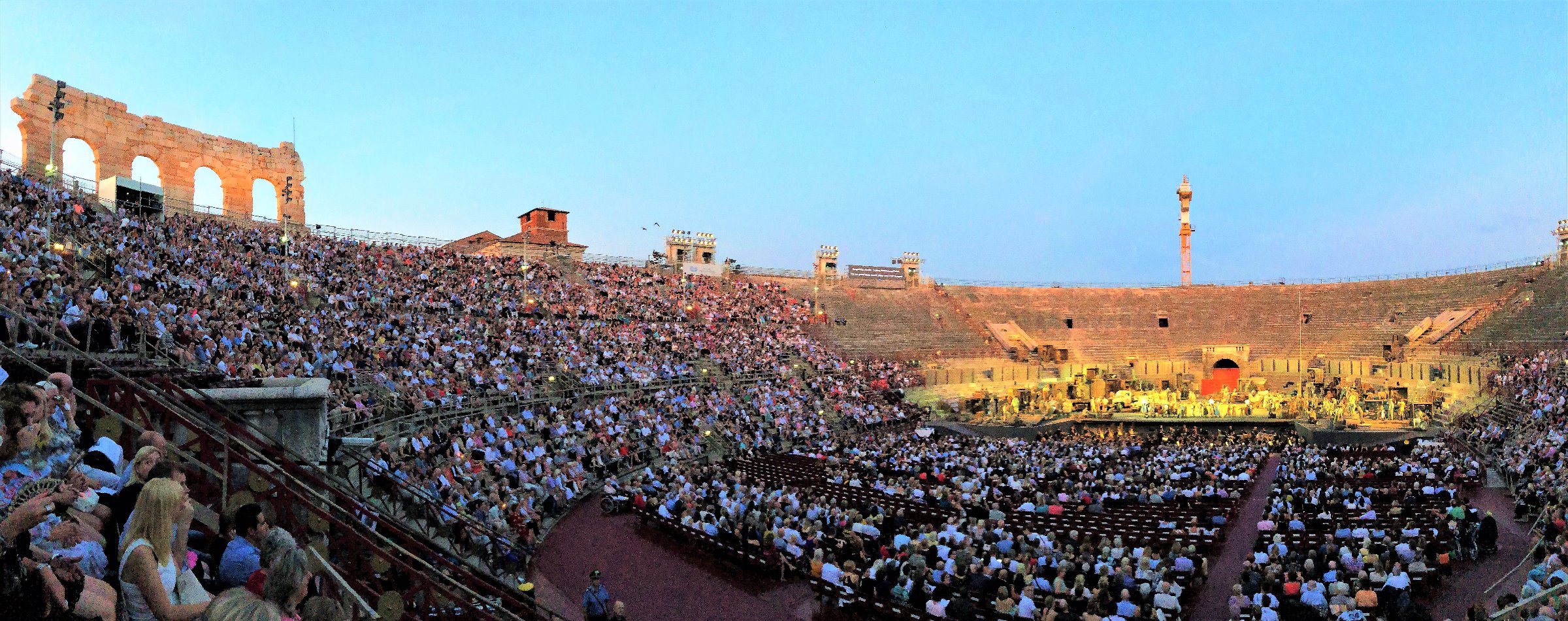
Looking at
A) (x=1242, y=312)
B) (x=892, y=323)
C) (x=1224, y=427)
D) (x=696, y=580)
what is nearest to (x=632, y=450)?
(x=696, y=580)

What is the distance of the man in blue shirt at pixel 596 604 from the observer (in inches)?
440

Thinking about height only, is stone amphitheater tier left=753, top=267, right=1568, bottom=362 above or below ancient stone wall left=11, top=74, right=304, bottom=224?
below

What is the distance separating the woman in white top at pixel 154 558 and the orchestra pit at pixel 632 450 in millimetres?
17

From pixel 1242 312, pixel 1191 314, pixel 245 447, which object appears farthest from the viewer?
pixel 1191 314

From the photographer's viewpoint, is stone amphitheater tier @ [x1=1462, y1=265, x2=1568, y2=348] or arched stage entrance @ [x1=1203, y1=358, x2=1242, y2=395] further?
arched stage entrance @ [x1=1203, y1=358, x2=1242, y2=395]

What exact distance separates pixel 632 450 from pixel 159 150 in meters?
25.8

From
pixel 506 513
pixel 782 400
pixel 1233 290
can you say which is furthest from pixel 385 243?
pixel 1233 290

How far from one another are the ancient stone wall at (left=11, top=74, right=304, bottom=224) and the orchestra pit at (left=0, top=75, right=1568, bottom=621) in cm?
13

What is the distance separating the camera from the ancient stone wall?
29.2m

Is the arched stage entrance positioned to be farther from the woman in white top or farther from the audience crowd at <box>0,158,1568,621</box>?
the woman in white top

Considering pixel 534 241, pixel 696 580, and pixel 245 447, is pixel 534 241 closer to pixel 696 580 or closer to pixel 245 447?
pixel 696 580

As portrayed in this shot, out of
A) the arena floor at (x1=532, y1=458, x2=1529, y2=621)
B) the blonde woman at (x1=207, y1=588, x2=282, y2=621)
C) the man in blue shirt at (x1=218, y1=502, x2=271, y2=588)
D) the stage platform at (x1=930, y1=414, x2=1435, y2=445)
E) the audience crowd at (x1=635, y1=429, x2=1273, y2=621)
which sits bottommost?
the stage platform at (x1=930, y1=414, x2=1435, y2=445)

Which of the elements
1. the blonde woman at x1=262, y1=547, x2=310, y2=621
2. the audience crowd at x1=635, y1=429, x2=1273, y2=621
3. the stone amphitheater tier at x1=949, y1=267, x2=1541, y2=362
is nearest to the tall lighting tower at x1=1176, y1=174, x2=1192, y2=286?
the stone amphitheater tier at x1=949, y1=267, x2=1541, y2=362

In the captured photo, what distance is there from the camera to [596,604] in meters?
11.2
